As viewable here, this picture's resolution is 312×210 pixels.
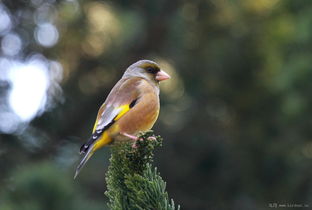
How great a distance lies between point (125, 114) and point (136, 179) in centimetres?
151

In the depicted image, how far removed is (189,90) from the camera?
890 cm

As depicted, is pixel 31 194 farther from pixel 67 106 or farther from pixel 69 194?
pixel 67 106

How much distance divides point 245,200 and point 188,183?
0.89 metres

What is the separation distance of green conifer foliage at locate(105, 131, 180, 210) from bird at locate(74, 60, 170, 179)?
941mm

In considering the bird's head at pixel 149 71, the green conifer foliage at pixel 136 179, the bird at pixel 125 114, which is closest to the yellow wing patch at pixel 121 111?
the bird at pixel 125 114

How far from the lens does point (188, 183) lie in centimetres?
935

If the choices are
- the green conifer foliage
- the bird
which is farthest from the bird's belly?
the green conifer foliage

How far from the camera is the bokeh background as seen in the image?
24.0ft

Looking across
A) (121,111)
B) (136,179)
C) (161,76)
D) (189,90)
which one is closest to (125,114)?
(121,111)

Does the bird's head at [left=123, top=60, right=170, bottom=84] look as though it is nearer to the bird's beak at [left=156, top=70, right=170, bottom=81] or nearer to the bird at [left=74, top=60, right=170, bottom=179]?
the bird's beak at [left=156, top=70, right=170, bottom=81]

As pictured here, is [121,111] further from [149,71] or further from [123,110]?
[149,71]

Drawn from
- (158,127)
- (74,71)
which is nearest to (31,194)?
(74,71)

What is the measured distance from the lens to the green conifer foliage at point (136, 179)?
2.67m

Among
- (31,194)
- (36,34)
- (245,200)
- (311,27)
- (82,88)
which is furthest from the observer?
(245,200)
